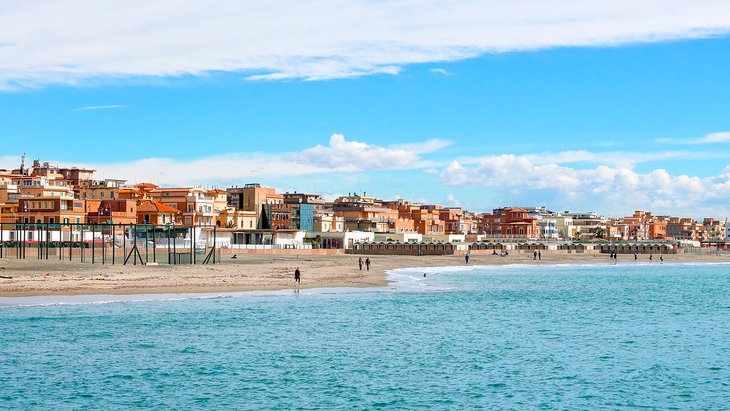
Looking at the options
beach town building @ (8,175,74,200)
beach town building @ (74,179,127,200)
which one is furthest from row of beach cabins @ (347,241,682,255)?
beach town building @ (8,175,74,200)

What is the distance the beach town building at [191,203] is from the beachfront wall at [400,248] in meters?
21.3

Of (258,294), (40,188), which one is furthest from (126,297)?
(40,188)

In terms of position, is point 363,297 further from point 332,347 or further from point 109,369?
point 109,369

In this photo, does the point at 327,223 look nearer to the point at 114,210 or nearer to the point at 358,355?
the point at 114,210

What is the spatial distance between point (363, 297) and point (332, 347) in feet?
68.2

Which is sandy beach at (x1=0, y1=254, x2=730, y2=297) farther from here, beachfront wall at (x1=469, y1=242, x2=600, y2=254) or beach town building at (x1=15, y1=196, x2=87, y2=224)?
beachfront wall at (x1=469, y1=242, x2=600, y2=254)

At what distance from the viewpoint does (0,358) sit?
32031 mm

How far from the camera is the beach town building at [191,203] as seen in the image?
429 feet

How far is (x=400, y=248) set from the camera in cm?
13950

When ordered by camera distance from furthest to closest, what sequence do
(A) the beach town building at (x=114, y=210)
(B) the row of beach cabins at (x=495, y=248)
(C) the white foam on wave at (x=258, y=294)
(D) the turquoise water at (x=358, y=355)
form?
(B) the row of beach cabins at (x=495, y=248) < (A) the beach town building at (x=114, y=210) < (C) the white foam on wave at (x=258, y=294) < (D) the turquoise water at (x=358, y=355)

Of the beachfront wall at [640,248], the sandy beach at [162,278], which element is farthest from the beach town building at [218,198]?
the beachfront wall at [640,248]

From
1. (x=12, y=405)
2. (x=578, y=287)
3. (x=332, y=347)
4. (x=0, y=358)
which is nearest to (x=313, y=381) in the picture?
(x=332, y=347)

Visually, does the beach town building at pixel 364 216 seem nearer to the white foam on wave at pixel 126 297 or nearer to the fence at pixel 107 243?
the fence at pixel 107 243

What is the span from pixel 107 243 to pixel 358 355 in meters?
78.5
